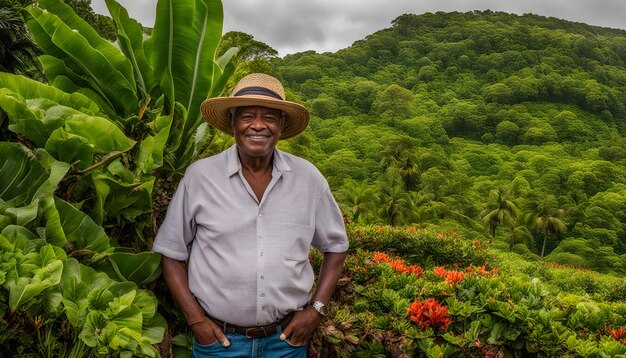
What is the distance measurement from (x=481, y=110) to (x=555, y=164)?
40.9 ft

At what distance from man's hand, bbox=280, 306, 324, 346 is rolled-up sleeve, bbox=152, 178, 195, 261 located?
520mm

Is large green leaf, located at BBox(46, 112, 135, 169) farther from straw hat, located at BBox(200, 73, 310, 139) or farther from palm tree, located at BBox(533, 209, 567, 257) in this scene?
palm tree, located at BBox(533, 209, 567, 257)

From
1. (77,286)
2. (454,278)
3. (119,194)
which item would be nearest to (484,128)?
(454,278)

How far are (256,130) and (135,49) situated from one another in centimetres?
108

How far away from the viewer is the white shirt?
2.16 m

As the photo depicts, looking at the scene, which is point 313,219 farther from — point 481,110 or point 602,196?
point 481,110

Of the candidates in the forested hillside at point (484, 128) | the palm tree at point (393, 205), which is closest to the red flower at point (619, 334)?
the forested hillside at point (484, 128)

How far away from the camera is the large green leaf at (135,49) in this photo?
283 cm

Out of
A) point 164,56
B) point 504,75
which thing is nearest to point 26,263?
point 164,56

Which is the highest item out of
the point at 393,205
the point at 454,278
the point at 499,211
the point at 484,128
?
the point at 454,278

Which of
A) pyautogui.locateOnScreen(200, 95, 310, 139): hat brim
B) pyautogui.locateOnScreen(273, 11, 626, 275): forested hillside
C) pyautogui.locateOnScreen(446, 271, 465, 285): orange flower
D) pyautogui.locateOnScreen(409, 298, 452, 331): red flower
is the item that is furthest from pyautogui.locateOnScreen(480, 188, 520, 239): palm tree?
pyautogui.locateOnScreen(200, 95, 310, 139): hat brim

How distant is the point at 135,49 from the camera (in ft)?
9.62

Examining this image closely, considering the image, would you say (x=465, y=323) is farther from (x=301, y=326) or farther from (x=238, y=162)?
(x=238, y=162)

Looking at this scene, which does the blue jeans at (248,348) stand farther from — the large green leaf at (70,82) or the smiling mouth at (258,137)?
the large green leaf at (70,82)
